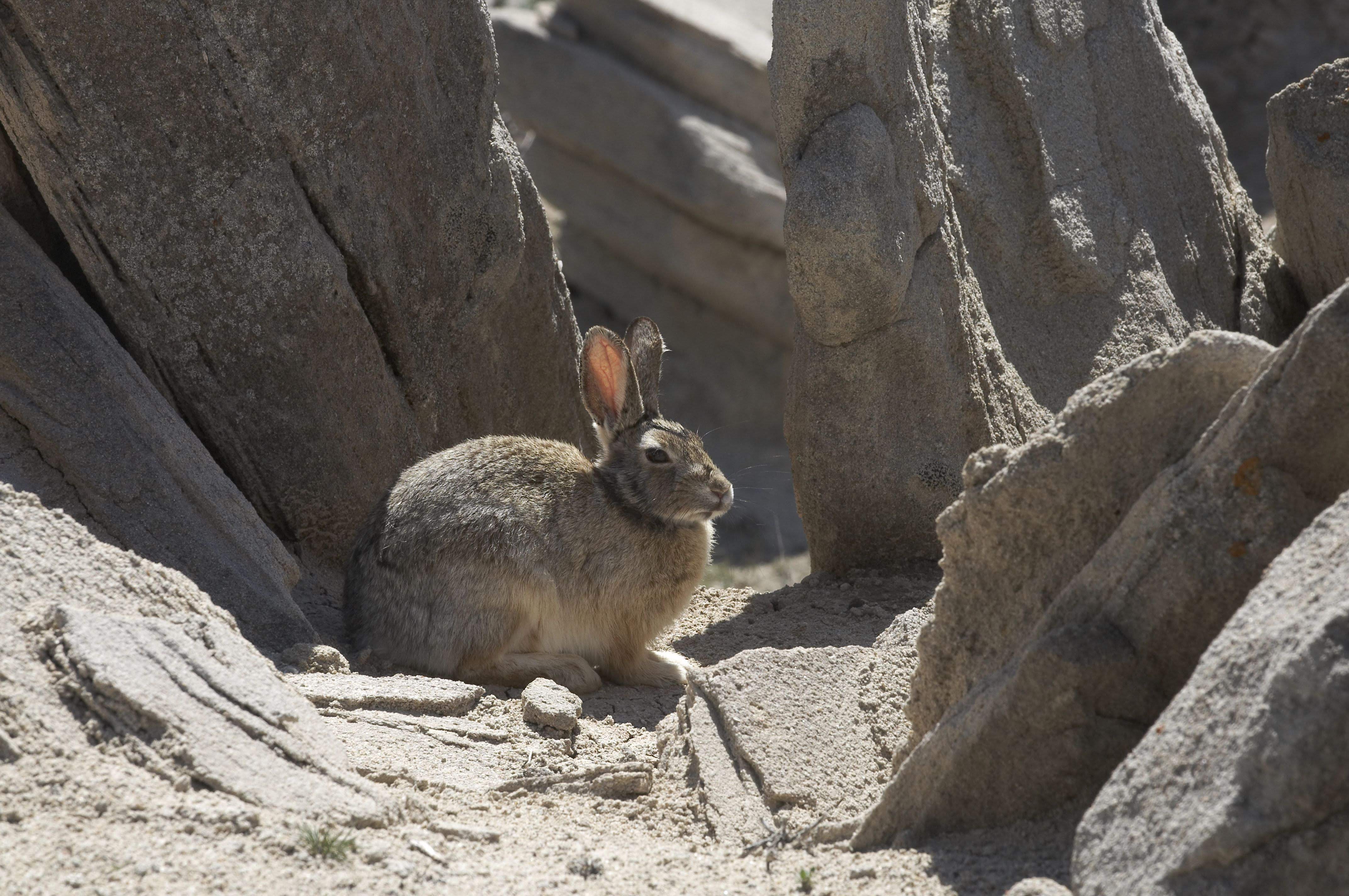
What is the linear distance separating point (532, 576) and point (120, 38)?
2685 mm

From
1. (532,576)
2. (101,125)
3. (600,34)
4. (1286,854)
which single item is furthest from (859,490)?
(600,34)

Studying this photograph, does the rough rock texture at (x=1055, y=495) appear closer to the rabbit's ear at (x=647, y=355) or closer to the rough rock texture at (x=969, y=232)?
the rough rock texture at (x=969, y=232)

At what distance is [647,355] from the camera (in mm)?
6039

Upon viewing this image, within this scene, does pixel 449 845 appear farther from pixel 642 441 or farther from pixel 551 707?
pixel 642 441

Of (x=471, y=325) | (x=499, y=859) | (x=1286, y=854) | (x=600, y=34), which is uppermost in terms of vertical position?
(x=600, y=34)

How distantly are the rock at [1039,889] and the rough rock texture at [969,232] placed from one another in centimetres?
342

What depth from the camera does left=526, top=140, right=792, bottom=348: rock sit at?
45.8ft

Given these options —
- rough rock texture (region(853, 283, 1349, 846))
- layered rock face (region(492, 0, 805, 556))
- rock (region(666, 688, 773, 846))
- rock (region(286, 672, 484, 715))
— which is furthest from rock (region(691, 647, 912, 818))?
layered rock face (region(492, 0, 805, 556))

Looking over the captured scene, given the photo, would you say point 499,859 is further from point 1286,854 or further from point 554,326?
point 554,326

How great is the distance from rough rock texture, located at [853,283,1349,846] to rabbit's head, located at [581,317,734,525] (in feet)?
8.74

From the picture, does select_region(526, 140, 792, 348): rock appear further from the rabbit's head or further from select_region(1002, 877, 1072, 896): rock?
select_region(1002, 877, 1072, 896): rock

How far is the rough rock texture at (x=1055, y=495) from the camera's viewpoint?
3.15 metres

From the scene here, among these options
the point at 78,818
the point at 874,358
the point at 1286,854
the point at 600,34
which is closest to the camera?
the point at 1286,854

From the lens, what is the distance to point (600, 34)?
13375mm
